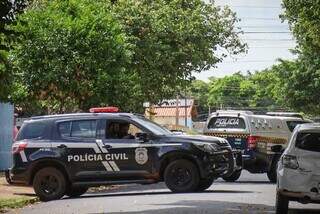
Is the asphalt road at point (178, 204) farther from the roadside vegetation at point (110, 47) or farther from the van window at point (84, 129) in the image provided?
the roadside vegetation at point (110, 47)

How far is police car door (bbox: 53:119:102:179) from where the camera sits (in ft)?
50.4

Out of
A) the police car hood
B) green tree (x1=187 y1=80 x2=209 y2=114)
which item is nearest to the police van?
the police car hood

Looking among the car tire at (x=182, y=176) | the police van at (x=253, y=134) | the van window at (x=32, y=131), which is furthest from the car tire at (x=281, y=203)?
the police van at (x=253, y=134)

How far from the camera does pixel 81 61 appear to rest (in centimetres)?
1997

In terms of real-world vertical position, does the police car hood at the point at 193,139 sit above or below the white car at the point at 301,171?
above

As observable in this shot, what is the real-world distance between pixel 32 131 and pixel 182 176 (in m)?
3.73

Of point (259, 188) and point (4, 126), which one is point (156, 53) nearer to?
point (4, 126)

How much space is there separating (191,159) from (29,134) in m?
3.91

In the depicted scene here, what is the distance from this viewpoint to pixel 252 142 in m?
20.3

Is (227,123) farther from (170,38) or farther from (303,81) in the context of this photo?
(303,81)

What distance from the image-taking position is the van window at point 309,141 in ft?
37.0

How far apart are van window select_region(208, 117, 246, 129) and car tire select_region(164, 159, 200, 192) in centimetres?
597

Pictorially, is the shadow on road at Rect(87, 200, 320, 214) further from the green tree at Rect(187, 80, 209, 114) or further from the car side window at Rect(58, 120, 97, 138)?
the green tree at Rect(187, 80, 209, 114)

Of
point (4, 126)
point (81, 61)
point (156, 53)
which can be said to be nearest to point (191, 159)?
point (81, 61)
